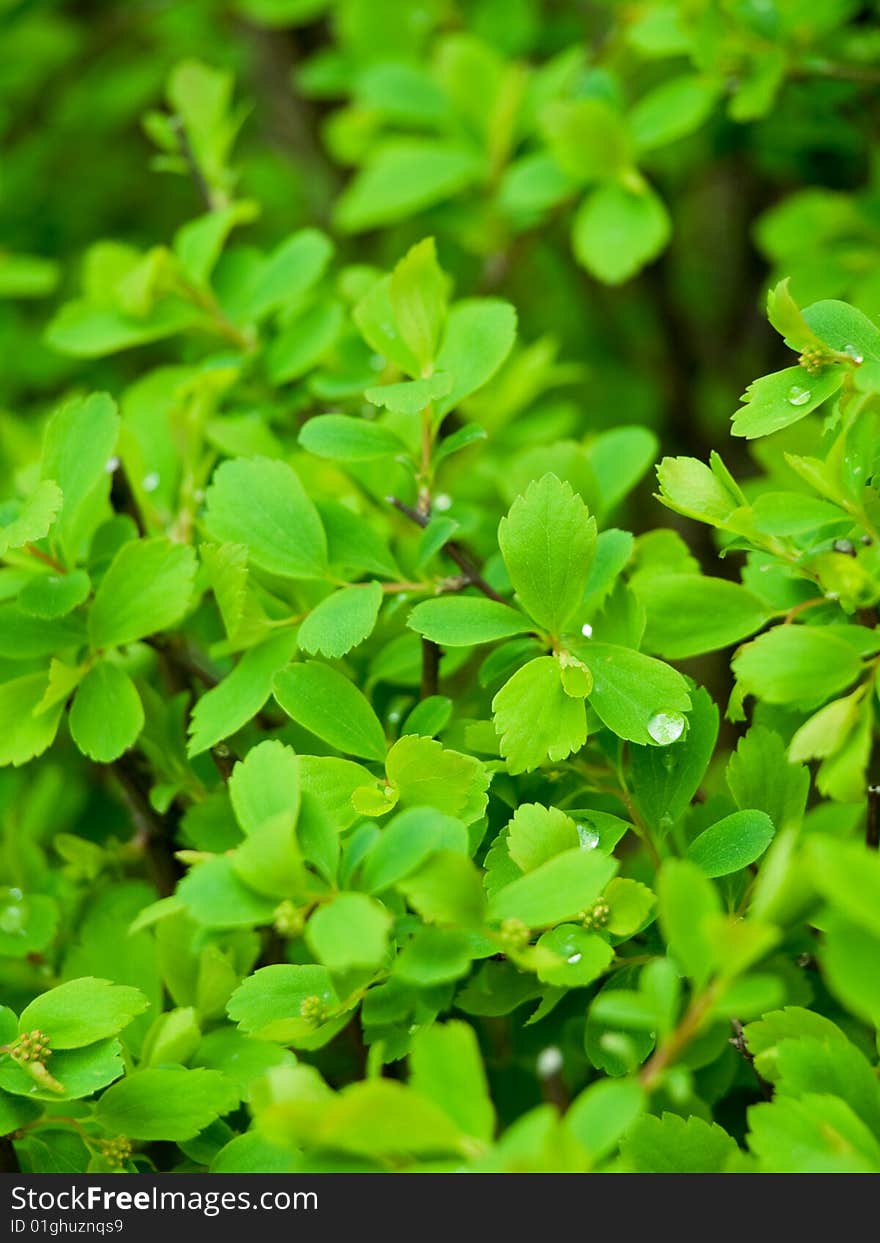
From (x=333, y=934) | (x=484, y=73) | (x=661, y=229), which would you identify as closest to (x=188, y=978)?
(x=333, y=934)

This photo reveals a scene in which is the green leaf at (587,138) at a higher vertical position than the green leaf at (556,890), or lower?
higher

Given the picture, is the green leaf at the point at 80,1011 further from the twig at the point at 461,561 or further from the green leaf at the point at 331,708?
the twig at the point at 461,561

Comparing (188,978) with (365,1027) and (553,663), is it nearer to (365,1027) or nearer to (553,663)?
(365,1027)

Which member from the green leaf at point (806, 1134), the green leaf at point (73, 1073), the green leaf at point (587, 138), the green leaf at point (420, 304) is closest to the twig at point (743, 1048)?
the green leaf at point (806, 1134)

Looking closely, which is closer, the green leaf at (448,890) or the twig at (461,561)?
the green leaf at (448,890)

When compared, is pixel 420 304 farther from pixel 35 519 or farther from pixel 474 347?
pixel 35 519

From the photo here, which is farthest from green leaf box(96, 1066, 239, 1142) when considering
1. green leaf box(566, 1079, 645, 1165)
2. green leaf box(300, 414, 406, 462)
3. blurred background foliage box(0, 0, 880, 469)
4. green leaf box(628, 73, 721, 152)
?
green leaf box(628, 73, 721, 152)
